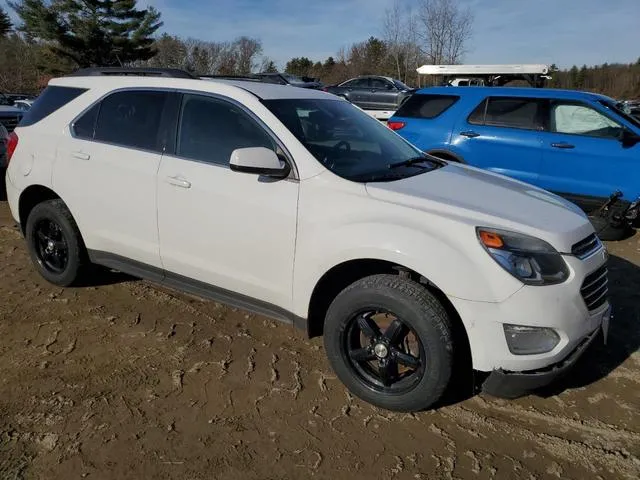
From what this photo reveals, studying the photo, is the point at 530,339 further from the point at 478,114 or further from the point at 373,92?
the point at 373,92

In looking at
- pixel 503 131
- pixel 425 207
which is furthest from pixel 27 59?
pixel 425 207

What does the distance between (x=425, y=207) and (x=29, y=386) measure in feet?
8.27

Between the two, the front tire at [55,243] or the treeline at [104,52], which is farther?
the treeline at [104,52]

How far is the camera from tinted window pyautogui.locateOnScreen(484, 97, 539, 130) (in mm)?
6949

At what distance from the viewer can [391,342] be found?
9.58 ft

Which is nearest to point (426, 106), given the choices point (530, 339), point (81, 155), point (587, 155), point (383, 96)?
point (587, 155)

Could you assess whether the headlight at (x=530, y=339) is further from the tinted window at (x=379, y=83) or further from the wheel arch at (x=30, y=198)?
the tinted window at (x=379, y=83)

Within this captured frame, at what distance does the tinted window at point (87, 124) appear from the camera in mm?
4109

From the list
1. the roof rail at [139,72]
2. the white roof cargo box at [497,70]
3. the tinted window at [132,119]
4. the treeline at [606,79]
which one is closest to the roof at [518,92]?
the roof rail at [139,72]

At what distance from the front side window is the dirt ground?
343 cm

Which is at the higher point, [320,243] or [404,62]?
[404,62]

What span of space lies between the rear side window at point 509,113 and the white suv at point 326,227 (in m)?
3.52

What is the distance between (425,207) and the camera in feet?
9.36

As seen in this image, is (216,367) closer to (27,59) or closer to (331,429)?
(331,429)
